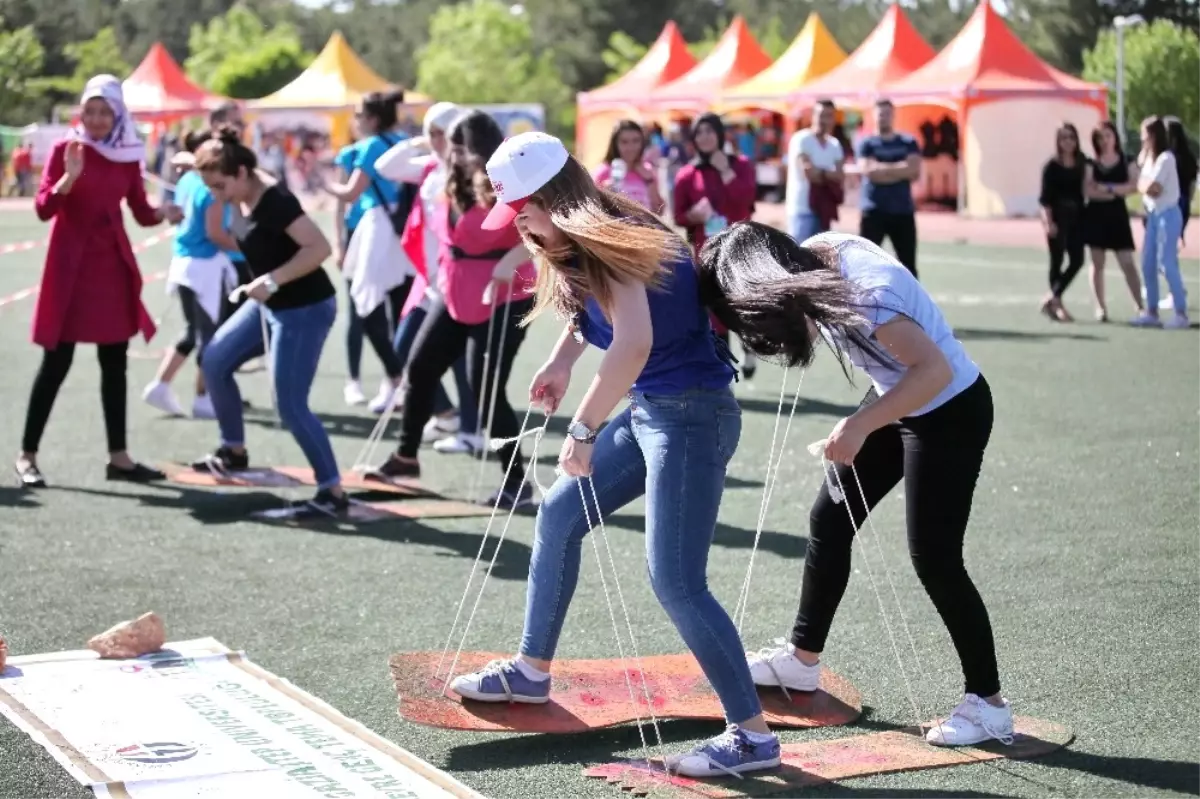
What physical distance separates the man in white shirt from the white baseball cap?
10352 millimetres

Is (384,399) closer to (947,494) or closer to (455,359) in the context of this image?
(455,359)

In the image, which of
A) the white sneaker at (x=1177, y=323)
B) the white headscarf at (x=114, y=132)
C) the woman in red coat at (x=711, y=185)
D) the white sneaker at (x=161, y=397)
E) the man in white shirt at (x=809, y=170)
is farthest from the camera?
the white sneaker at (x=1177, y=323)

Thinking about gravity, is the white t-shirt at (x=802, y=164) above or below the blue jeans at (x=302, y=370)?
above

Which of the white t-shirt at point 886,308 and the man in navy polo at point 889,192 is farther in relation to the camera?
the man in navy polo at point 889,192

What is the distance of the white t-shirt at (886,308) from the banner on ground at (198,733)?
1.56 m

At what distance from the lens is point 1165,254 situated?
656 inches

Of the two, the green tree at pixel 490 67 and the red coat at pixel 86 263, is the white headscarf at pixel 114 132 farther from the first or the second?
the green tree at pixel 490 67

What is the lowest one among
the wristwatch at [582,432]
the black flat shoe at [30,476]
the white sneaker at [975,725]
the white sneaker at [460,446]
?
the white sneaker at [460,446]

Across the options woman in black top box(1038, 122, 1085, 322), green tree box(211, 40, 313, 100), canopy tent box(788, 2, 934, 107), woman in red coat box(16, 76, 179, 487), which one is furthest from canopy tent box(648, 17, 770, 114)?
green tree box(211, 40, 313, 100)

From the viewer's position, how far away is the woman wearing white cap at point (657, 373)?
175 inches

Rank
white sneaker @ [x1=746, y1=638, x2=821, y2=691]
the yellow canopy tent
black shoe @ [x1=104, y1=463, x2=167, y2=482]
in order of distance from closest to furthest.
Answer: white sneaker @ [x1=746, y1=638, x2=821, y2=691], black shoe @ [x1=104, y1=463, x2=167, y2=482], the yellow canopy tent

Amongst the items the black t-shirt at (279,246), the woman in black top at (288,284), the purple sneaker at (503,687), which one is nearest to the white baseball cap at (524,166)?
the purple sneaker at (503,687)

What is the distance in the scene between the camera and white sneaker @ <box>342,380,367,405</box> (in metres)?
12.3

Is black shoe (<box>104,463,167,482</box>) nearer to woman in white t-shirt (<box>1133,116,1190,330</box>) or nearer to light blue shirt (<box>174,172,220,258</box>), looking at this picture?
light blue shirt (<box>174,172,220,258</box>)
